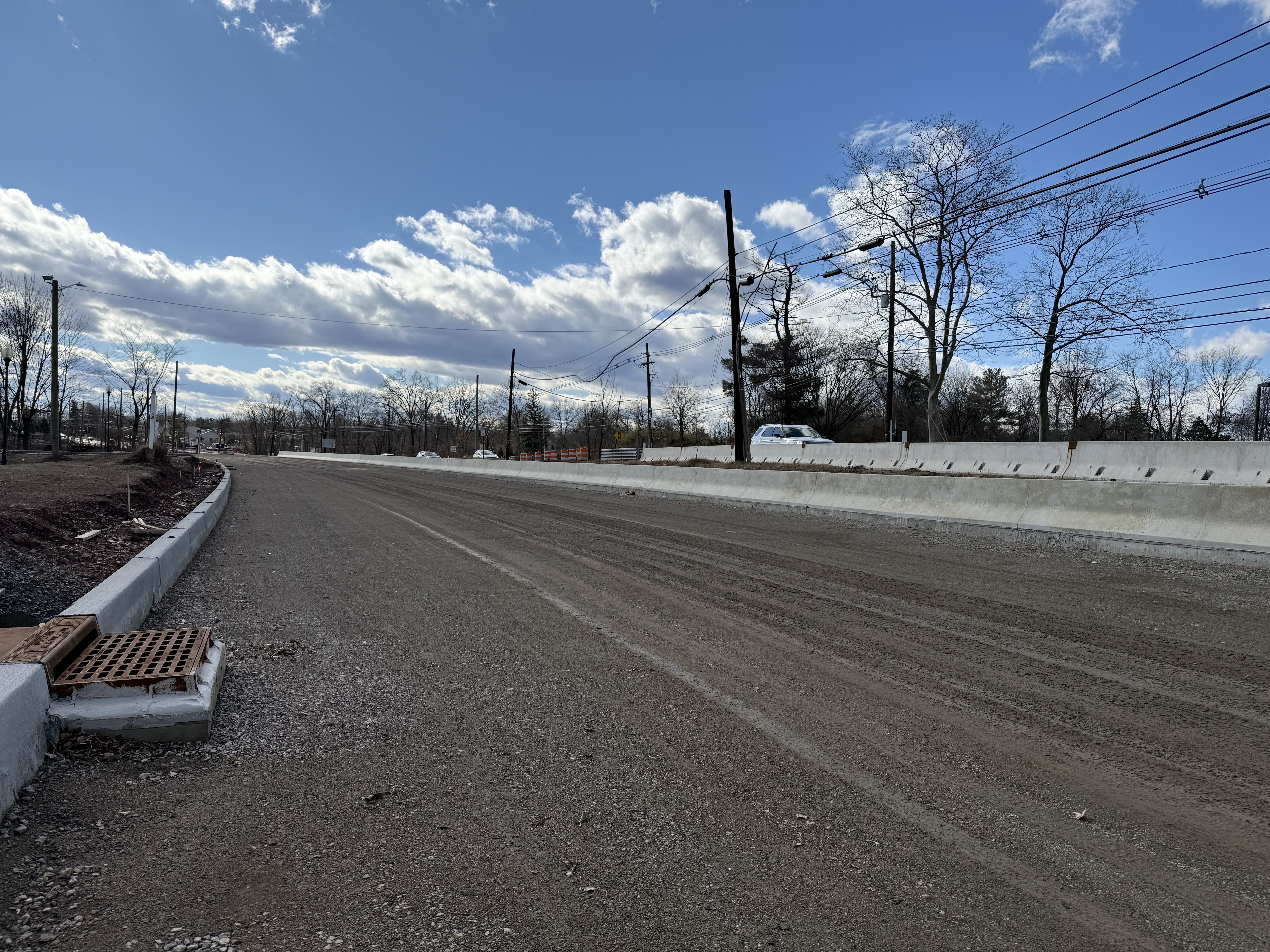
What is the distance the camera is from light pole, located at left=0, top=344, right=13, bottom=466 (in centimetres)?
3278

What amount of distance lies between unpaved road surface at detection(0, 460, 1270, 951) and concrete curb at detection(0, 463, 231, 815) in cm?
14

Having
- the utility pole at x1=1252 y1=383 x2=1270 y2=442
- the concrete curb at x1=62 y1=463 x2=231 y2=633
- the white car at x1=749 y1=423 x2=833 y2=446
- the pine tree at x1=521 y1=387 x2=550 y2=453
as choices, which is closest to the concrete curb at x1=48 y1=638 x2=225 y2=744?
the concrete curb at x1=62 y1=463 x2=231 y2=633

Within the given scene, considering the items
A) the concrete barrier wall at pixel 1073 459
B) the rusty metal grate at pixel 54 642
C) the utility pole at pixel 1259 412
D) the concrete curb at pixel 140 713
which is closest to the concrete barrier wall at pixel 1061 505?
the concrete barrier wall at pixel 1073 459

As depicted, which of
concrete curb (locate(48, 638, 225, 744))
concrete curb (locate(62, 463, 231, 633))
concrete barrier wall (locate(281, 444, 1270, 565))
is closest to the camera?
concrete curb (locate(48, 638, 225, 744))

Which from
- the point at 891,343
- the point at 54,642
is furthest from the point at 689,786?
the point at 891,343

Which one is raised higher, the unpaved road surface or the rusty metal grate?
the rusty metal grate

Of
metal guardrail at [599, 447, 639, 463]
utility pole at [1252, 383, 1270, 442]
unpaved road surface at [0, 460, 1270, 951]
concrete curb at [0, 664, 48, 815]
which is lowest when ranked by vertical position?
unpaved road surface at [0, 460, 1270, 951]

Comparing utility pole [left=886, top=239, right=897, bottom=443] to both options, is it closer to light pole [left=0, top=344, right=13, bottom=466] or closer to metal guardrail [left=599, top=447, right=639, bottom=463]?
metal guardrail [left=599, top=447, right=639, bottom=463]

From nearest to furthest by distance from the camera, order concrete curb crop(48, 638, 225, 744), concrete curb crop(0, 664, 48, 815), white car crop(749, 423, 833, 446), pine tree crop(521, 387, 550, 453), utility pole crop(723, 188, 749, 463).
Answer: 1. concrete curb crop(0, 664, 48, 815)
2. concrete curb crop(48, 638, 225, 744)
3. utility pole crop(723, 188, 749, 463)
4. white car crop(749, 423, 833, 446)
5. pine tree crop(521, 387, 550, 453)

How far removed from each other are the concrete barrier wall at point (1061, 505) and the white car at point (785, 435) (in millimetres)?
12215

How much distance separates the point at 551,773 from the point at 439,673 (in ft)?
5.57

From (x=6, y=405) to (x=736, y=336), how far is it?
44.3 m

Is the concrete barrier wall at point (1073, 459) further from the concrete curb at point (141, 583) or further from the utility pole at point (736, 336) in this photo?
the concrete curb at point (141, 583)

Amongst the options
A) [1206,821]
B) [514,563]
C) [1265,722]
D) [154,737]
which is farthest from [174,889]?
[514,563]
